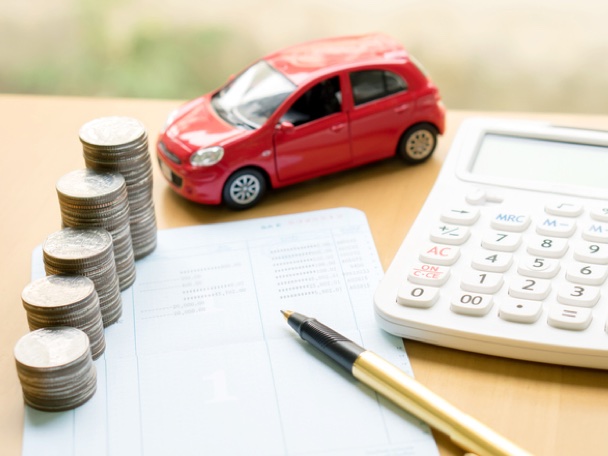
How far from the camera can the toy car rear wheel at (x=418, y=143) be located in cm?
113

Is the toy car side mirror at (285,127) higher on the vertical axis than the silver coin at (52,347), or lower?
higher

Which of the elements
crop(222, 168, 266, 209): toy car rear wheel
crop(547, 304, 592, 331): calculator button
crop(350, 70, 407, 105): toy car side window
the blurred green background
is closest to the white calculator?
crop(547, 304, 592, 331): calculator button

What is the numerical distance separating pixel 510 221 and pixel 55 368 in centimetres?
48

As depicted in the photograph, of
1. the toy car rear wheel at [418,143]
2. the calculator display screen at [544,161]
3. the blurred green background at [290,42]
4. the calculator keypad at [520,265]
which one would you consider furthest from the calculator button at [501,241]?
the blurred green background at [290,42]

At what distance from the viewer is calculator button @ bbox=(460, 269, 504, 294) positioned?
2.82 ft

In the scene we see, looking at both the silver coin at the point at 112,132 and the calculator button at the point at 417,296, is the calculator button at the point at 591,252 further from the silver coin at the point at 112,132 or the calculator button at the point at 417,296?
the silver coin at the point at 112,132

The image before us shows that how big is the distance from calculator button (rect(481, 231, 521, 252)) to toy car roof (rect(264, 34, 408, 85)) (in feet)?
0.97

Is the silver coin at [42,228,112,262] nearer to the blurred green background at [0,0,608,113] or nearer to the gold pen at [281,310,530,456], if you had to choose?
the gold pen at [281,310,530,456]

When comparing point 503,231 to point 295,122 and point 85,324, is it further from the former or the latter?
point 85,324

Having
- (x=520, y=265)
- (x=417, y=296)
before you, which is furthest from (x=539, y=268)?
(x=417, y=296)

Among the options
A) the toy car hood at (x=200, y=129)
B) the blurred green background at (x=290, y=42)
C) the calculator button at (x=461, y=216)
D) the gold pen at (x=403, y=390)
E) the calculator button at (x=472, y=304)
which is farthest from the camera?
the blurred green background at (x=290, y=42)

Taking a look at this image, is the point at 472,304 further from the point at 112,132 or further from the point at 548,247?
the point at 112,132

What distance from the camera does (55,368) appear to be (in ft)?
2.52

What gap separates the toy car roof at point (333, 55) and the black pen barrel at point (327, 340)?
1.10 feet
